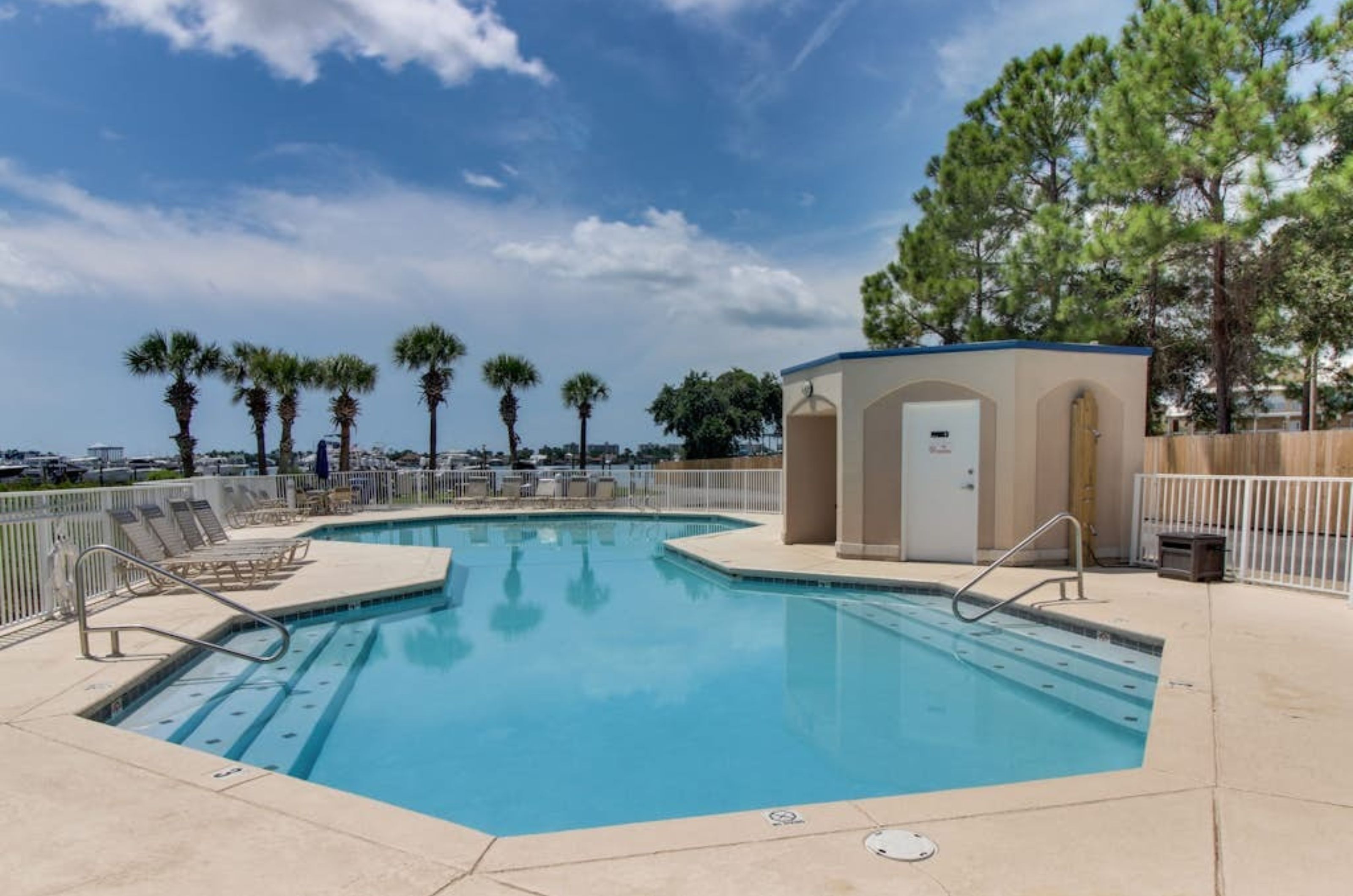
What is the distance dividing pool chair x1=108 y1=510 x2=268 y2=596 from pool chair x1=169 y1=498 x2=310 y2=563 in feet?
1.82

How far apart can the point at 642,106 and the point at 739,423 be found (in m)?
21.7

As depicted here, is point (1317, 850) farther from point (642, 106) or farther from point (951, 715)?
point (642, 106)

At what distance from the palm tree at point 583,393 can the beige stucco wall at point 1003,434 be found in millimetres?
21077

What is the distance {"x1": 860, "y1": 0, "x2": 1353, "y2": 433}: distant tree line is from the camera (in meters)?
11.9

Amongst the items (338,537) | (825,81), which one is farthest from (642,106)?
(338,537)

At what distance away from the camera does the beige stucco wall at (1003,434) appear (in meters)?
8.71

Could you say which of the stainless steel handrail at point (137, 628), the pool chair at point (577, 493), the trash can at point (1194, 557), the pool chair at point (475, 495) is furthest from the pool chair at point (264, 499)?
the trash can at point (1194, 557)

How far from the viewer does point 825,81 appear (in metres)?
14.0

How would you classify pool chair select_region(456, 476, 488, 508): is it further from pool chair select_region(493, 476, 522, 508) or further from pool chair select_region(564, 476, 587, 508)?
pool chair select_region(564, 476, 587, 508)

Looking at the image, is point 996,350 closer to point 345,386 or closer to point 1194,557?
point 1194,557

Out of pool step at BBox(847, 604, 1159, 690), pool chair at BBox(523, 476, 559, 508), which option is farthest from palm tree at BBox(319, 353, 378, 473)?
pool step at BBox(847, 604, 1159, 690)

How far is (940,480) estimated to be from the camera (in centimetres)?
910

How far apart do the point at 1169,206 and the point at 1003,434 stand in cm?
780

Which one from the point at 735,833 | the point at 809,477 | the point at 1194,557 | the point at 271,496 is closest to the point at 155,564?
the point at 735,833
